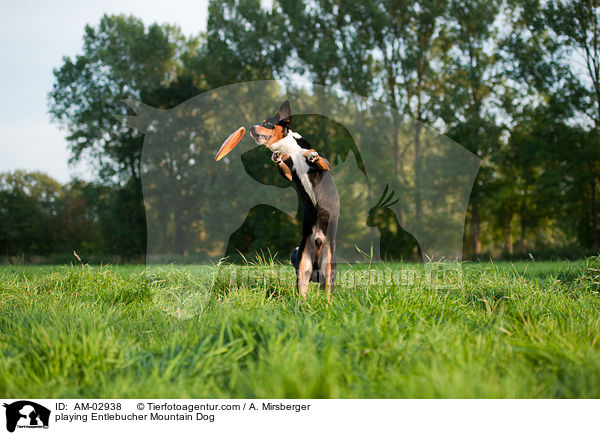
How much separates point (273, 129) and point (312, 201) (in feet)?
2.59

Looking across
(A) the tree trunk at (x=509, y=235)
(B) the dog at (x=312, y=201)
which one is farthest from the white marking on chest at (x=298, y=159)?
(A) the tree trunk at (x=509, y=235)

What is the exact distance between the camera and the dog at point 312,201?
3885 mm

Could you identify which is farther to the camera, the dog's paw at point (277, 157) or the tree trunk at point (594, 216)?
the tree trunk at point (594, 216)

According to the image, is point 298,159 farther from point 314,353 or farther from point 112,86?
point 112,86

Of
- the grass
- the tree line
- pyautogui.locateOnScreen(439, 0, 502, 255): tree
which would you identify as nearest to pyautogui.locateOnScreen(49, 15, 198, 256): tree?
the tree line

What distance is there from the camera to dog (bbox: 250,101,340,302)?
388cm

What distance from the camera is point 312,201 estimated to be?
12.9 ft

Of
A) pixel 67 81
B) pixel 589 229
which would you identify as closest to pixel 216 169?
pixel 589 229

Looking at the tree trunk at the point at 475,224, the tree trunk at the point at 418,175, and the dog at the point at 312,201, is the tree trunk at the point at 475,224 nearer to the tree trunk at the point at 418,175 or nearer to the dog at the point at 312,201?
the tree trunk at the point at 418,175

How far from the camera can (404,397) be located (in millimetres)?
2105

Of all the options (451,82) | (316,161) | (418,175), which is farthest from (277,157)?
(451,82)
